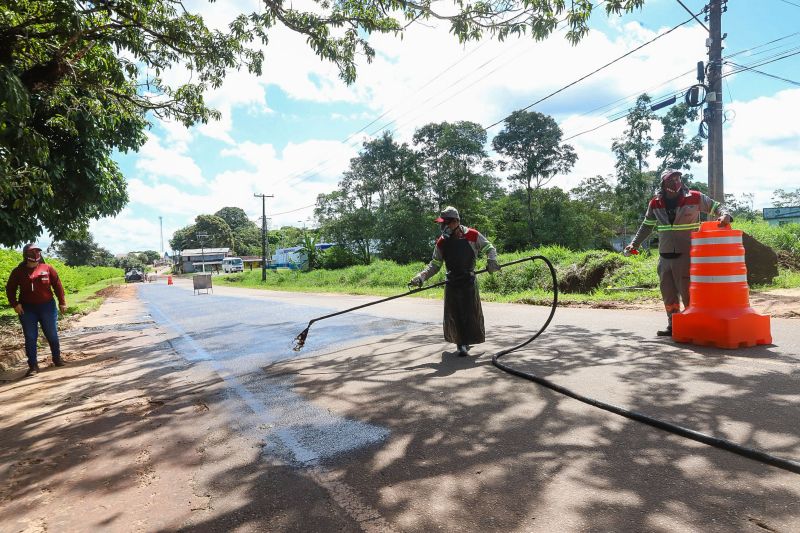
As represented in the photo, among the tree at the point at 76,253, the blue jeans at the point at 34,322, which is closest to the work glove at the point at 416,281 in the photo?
the blue jeans at the point at 34,322

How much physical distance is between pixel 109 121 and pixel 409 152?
31.9 metres

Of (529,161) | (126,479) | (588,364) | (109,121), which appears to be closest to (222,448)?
(126,479)

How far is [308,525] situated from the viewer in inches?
92.4

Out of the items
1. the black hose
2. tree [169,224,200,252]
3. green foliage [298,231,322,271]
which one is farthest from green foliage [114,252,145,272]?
the black hose

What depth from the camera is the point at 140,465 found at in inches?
132

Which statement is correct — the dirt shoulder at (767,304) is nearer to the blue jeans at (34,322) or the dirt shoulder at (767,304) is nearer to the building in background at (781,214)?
the blue jeans at (34,322)

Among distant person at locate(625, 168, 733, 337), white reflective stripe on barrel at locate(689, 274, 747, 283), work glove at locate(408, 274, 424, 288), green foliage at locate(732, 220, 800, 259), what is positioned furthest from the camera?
green foliage at locate(732, 220, 800, 259)

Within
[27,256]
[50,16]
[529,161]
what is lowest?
[27,256]

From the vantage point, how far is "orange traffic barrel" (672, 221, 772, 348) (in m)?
5.23

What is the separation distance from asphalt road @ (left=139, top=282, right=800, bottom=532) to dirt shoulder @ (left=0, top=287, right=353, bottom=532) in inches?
8.7

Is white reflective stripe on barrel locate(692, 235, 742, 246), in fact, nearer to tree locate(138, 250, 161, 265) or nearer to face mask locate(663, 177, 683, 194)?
face mask locate(663, 177, 683, 194)

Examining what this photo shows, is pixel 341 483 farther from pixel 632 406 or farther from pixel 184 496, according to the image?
pixel 632 406

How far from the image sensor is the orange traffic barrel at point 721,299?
5.23 metres

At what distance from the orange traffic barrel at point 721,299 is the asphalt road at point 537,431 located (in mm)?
193
